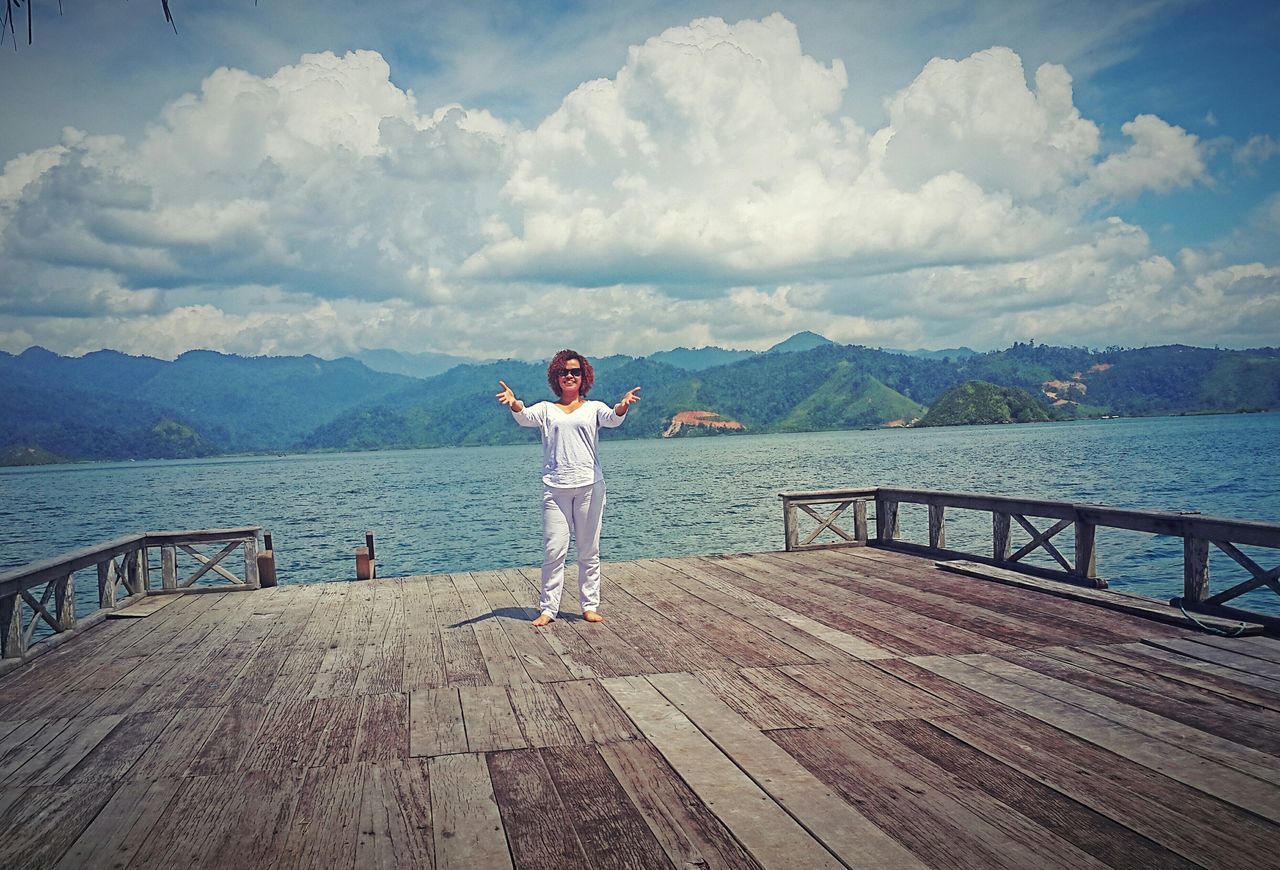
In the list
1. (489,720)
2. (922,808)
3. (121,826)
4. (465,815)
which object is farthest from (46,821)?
(922,808)

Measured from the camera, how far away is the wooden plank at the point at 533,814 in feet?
10.5

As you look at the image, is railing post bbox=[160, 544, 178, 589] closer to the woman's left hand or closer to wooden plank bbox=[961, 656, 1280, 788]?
the woman's left hand

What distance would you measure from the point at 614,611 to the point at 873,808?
4.92 meters

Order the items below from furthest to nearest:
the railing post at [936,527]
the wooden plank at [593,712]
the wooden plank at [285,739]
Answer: the railing post at [936,527]
the wooden plank at [593,712]
the wooden plank at [285,739]

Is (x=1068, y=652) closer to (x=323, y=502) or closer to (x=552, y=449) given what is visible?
(x=552, y=449)

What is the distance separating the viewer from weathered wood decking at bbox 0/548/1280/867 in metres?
3.33

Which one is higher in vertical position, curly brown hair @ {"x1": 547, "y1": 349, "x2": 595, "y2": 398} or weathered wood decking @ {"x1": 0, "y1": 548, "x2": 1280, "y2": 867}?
curly brown hair @ {"x1": 547, "y1": 349, "x2": 595, "y2": 398}

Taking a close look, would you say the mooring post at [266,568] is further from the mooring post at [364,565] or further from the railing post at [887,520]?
the railing post at [887,520]

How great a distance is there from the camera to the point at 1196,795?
3.60 metres

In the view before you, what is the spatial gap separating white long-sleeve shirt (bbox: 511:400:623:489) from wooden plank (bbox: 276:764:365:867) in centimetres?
350

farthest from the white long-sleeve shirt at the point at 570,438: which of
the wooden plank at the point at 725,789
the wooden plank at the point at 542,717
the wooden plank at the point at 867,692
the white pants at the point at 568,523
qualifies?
the wooden plank at the point at 867,692

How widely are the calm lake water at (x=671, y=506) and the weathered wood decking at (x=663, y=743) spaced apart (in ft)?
65.2

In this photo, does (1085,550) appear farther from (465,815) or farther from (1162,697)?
(465,815)

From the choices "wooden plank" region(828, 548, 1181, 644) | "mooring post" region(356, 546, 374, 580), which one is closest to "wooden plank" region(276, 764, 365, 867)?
"wooden plank" region(828, 548, 1181, 644)
